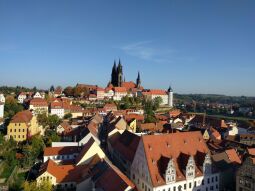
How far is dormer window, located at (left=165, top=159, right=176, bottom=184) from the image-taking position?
40.2m

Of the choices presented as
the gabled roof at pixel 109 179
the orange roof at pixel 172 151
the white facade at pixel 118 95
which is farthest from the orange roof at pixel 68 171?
the white facade at pixel 118 95

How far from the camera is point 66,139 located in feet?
242

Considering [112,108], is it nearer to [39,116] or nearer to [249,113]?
[39,116]

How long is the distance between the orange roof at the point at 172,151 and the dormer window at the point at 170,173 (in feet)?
1.93

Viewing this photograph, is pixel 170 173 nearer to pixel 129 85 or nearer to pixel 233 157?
pixel 233 157

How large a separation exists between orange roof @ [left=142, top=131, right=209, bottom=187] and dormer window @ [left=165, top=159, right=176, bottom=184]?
0.59 meters

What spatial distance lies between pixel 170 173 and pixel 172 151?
4.53 m

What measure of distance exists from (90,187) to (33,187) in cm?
885

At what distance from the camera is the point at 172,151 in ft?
145

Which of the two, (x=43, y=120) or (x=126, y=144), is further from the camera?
(x=43, y=120)

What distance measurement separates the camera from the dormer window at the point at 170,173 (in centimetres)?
4019

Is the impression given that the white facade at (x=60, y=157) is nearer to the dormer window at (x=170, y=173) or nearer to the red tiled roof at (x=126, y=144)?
the red tiled roof at (x=126, y=144)

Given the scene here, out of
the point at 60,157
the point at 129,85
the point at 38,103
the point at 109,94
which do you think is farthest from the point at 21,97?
the point at 60,157

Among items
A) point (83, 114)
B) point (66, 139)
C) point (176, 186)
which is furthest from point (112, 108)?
point (176, 186)
